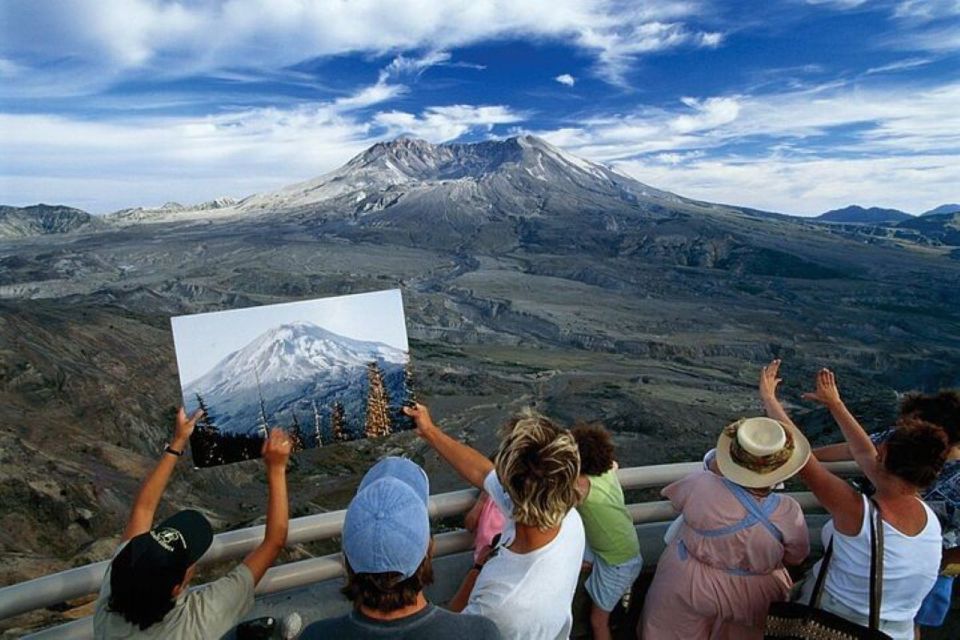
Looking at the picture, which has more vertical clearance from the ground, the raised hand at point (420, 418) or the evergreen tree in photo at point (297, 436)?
the raised hand at point (420, 418)


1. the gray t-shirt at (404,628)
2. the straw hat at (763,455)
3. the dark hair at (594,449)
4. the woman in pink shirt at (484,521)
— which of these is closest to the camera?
the gray t-shirt at (404,628)

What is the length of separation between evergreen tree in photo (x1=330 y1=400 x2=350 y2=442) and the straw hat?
152cm

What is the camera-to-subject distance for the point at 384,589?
139 centimetres

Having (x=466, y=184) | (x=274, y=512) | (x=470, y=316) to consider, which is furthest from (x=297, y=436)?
(x=466, y=184)

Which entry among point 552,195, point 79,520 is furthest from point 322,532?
point 552,195

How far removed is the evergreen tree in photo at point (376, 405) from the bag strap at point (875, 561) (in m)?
1.75

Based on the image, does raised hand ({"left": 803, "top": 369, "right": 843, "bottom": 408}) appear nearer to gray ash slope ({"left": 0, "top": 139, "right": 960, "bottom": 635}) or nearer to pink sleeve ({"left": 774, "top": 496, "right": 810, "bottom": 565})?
pink sleeve ({"left": 774, "top": 496, "right": 810, "bottom": 565})

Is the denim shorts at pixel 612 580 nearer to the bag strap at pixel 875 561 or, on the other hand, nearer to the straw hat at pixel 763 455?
the straw hat at pixel 763 455

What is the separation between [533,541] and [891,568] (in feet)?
3.58

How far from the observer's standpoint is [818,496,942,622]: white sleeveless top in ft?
6.32

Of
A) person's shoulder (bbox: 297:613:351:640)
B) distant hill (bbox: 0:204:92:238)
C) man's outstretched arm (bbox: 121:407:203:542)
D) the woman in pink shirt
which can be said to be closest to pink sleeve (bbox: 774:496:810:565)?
the woman in pink shirt

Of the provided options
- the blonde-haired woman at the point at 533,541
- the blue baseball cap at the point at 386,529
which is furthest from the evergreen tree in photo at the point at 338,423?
the blue baseball cap at the point at 386,529

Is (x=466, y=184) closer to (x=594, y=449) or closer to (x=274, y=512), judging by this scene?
(x=594, y=449)

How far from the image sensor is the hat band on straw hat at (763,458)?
2.01 metres
